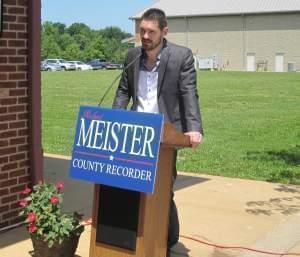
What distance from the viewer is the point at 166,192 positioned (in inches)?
172

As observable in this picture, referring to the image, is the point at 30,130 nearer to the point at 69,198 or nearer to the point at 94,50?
the point at 69,198

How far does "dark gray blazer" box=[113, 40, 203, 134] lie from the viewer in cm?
446

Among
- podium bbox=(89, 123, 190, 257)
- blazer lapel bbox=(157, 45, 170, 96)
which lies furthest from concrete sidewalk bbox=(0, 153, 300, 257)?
blazer lapel bbox=(157, 45, 170, 96)

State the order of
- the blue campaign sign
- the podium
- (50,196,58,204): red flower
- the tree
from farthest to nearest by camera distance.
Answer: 1. the tree
2. (50,196,58,204): red flower
3. the podium
4. the blue campaign sign

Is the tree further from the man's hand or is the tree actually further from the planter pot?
the man's hand

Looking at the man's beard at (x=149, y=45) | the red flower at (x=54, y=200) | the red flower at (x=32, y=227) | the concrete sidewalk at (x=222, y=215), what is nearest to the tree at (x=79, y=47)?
the concrete sidewalk at (x=222, y=215)

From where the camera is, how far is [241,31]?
7838 centimetres

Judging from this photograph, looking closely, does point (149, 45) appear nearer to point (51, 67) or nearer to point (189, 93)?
point (189, 93)

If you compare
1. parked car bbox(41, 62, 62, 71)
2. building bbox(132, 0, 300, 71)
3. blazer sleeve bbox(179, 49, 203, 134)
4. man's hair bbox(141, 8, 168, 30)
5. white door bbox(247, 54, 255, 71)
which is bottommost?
blazer sleeve bbox(179, 49, 203, 134)

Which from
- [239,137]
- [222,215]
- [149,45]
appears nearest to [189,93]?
[149,45]

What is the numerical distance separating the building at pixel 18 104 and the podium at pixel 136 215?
1769mm

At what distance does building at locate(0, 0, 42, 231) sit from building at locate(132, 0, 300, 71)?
71.6 metres

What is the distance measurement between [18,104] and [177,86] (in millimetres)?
1963

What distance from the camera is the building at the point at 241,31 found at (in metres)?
75.5
